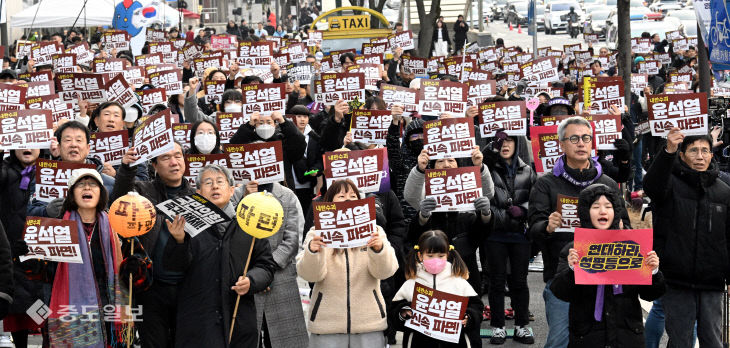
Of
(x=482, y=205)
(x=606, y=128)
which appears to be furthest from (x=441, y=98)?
(x=482, y=205)

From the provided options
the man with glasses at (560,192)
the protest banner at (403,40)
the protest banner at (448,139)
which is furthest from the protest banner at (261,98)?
the protest banner at (403,40)

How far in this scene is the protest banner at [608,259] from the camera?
20.3 feet

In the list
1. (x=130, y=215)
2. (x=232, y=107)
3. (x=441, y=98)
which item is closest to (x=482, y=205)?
(x=130, y=215)

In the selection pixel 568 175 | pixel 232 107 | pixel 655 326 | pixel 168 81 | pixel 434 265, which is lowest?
pixel 655 326

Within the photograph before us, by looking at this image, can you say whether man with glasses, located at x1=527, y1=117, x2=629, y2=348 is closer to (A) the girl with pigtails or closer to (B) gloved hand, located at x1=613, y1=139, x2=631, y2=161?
(A) the girl with pigtails

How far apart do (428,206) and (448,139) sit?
76 centimetres

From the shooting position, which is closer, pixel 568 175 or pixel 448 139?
pixel 568 175

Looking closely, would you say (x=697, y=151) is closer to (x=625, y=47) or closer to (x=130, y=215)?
(x=130, y=215)

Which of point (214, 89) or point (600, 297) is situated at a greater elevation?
point (214, 89)

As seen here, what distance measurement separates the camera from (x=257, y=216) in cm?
636

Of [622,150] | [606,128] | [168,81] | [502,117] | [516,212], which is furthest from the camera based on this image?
[168,81]

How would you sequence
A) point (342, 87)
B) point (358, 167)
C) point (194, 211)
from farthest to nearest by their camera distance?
point (342, 87) < point (358, 167) < point (194, 211)

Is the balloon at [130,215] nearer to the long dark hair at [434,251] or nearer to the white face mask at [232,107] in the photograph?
the long dark hair at [434,251]

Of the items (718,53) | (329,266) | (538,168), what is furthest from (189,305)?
(718,53)
